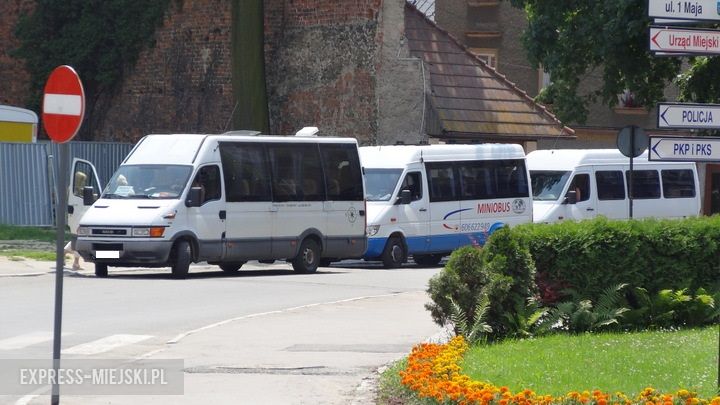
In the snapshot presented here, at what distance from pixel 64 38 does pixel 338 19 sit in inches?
367

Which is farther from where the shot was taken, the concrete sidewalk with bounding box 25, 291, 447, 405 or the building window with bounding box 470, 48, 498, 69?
the building window with bounding box 470, 48, 498, 69

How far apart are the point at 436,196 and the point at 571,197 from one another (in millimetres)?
3391

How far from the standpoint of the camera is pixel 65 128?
10133 mm

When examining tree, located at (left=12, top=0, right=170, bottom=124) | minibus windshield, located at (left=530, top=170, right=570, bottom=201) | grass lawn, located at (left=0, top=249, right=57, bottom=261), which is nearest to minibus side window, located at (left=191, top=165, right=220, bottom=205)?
grass lawn, located at (left=0, top=249, right=57, bottom=261)

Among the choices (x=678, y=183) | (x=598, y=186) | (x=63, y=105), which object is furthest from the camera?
(x=678, y=183)

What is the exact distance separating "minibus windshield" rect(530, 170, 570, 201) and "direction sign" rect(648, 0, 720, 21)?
1950cm

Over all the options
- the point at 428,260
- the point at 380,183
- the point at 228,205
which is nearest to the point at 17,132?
the point at 380,183

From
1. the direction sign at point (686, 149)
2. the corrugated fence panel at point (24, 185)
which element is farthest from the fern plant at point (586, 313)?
the corrugated fence panel at point (24, 185)

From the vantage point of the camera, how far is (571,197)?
29.6 m

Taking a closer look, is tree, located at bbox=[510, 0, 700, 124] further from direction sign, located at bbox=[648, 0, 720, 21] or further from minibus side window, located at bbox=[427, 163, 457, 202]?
direction sign, located at bbox=[648, 0, 720, 21]

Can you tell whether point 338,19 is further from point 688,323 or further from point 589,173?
point 688,323

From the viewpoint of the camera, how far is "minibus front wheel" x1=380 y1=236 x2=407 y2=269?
27.5m

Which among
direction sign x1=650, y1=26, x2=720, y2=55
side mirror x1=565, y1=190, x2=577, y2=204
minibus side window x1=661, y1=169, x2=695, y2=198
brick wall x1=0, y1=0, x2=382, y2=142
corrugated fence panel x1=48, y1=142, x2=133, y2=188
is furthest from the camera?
corrugated fence panel x1=48, y1=142, x2=133, y2=188

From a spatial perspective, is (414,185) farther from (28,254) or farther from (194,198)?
(28,254)
